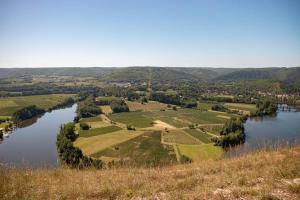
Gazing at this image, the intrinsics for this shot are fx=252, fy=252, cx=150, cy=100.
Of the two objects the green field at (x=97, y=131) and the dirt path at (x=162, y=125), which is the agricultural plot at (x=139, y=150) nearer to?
the green field at (x=97, y=131)

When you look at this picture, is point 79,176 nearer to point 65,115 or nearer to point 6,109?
point 65,115

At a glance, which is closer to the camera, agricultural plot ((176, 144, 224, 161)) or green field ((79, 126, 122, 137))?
agricultural plot ((176, 144, 224, 161))

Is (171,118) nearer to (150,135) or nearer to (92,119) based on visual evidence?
(150,135)

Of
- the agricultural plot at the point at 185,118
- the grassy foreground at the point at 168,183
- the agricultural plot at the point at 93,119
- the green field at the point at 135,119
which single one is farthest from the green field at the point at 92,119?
the grassy foreground at the point at 168,183

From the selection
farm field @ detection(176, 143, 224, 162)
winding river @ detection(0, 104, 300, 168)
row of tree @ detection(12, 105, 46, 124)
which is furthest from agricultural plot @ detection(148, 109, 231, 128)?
row of tree @ detection(12, 105, 46, 124)

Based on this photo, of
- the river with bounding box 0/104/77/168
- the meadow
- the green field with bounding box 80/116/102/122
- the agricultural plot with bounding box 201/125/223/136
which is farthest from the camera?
the green field with bounding box 80/116/102/122

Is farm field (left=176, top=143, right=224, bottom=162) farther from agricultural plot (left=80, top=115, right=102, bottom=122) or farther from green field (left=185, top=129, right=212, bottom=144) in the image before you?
agricultural plot (left=80, top=115, right=102, bottom=122)
